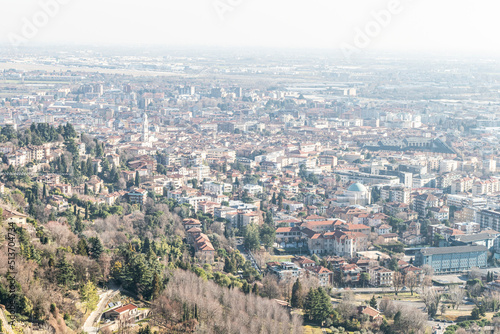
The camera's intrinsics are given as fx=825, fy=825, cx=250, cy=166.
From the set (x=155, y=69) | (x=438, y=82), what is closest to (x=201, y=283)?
(x=438, y=82)

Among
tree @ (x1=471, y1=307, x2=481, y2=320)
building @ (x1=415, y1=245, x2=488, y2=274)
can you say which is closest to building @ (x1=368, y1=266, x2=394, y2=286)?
building @ (x1=415, y1=245, x2=488, y2=274)

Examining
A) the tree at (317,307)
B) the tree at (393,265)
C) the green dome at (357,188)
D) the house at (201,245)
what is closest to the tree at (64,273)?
the tree at (317,307)

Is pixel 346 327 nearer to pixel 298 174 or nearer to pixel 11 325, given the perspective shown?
pixel 11 325

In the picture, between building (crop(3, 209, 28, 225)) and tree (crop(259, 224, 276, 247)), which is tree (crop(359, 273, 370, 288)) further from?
building (crop(3, 209, 28, 225))

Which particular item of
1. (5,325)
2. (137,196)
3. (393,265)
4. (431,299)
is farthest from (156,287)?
(137,196)

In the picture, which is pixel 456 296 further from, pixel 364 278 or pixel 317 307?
pixel 317 307

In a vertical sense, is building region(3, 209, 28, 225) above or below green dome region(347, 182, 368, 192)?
above

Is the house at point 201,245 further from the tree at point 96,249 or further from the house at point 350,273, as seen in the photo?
the tree at point 96,249
